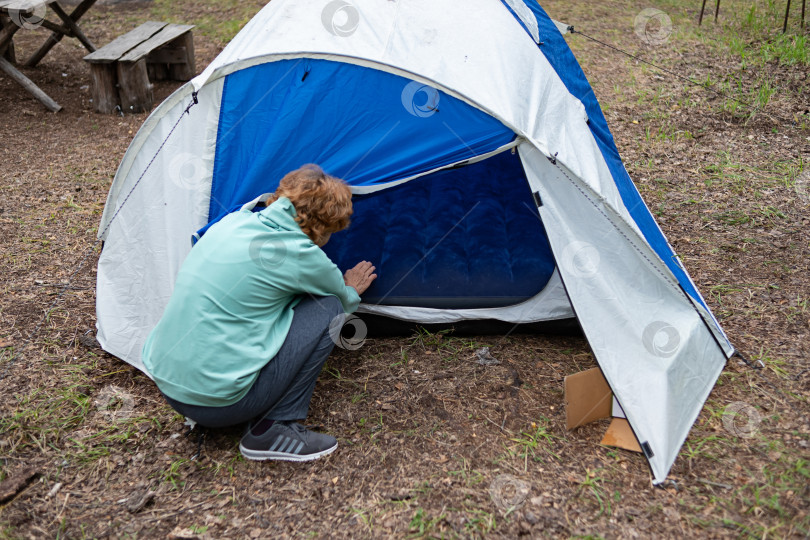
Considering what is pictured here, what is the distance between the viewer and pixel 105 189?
4.80 meters

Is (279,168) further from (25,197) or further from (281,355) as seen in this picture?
(25,197)

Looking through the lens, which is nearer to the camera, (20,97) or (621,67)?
(20,97)

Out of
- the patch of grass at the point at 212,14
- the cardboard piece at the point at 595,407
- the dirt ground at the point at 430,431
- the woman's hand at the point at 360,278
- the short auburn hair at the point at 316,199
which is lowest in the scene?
the patch of grass at the point at 212,14

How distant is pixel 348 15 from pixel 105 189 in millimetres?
2719

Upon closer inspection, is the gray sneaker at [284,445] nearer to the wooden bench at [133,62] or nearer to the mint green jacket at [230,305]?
the mint green jacket at [230,305]

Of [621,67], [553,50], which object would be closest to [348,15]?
[553,50]

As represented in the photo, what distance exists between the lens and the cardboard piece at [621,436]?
2559 millimetres

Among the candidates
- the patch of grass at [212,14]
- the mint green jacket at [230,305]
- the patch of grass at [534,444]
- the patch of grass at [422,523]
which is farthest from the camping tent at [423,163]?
the patch of grass at [212,14]

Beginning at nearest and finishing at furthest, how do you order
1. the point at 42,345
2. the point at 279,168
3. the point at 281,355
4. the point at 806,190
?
the point at 281,355
the point at 279,168
the point at 42,345
the point at 806,190

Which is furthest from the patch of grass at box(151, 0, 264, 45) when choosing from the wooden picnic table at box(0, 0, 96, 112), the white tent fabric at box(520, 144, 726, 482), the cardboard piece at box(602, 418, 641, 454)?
the cardboard piece at box(602, 418, 641, 454)

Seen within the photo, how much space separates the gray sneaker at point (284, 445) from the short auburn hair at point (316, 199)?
71cm

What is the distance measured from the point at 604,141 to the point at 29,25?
471cm

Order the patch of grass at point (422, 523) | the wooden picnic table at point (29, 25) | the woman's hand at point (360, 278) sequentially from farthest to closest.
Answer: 1. the wooden picnic table at point (29, 25)
2. the woman's hand at point (360, 278)
3. the patch of grass at point (422, 523)

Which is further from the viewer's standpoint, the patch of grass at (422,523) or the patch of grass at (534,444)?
the patch of grass at (534,444)
